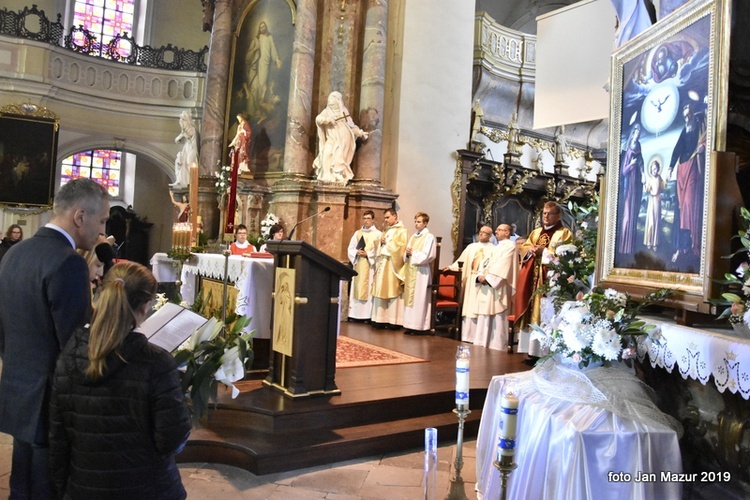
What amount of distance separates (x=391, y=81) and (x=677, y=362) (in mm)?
8635

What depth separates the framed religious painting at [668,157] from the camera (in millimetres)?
2949

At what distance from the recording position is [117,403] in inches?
75.7

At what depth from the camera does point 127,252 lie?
57.8 feet

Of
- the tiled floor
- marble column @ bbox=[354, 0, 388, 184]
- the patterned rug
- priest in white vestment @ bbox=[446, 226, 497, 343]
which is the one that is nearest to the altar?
the tiled floor

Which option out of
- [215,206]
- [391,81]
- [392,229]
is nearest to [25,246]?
[392,229]

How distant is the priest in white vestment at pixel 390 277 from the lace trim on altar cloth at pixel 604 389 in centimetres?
579

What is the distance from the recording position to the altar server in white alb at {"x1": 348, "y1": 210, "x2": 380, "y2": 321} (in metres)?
9.46

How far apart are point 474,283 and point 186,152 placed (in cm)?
719

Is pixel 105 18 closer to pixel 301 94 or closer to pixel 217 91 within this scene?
pixel 217 91

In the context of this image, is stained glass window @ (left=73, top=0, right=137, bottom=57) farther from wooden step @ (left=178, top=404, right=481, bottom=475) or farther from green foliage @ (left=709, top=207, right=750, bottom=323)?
green foliage @ (left=709, top=207, right=750, bottom=323)

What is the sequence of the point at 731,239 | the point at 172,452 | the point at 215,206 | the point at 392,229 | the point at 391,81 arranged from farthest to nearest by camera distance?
1. the point at 215,206
2. the point at 391,81
3. the point at 392,229
4. the point at 731,239
5. the point at 172,452

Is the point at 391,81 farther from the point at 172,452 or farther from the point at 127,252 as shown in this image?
the point at 127,252

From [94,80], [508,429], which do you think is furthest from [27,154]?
[508,429]

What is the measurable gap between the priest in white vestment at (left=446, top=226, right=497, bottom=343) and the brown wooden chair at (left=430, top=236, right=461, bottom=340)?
0.69 feet
